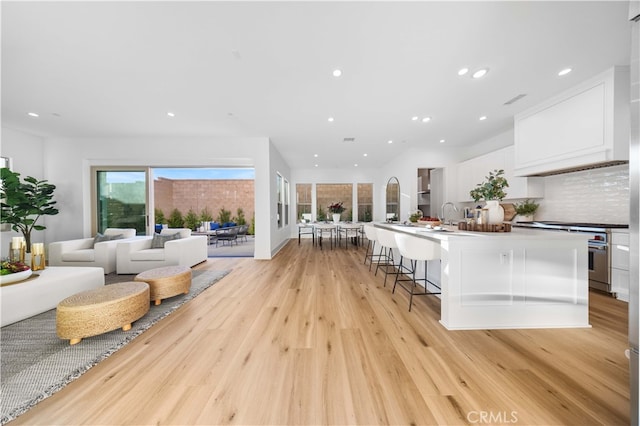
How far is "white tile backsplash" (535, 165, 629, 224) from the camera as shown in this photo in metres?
3.23

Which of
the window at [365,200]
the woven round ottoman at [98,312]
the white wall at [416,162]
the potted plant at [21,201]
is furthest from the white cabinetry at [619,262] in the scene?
the potted plant at [21,201]

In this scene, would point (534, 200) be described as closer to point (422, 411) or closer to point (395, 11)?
point (395, 11)

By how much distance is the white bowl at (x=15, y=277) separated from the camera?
2305 mm

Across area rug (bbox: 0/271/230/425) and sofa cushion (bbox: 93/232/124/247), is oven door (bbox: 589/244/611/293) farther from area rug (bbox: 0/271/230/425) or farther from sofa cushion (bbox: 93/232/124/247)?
sofa cushion (bbox: 93/232/124/247)

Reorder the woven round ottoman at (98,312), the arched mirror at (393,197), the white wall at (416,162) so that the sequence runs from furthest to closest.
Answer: the arched mirror at (393,197)
the white wall at (416,162)
the woven round ottoman at (98,312)

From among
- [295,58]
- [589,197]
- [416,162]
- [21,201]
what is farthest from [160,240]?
[589,197]

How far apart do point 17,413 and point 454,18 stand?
404 cm

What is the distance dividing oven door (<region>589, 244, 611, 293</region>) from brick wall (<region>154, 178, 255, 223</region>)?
30.9 ft

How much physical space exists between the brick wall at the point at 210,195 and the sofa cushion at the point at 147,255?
5.58 m

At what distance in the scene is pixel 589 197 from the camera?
354 centimetres

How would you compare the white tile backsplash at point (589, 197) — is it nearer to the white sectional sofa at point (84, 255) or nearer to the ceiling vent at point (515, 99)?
the ceiling vent at point (515, 99)

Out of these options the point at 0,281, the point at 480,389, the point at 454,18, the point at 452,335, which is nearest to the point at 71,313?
the point at 0,281

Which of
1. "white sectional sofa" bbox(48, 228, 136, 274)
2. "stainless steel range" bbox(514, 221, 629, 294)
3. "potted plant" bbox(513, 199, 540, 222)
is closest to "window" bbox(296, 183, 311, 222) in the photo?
"white sectional sofa" bbox(48, 228, 136, 274)

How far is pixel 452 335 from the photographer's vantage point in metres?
2.06
